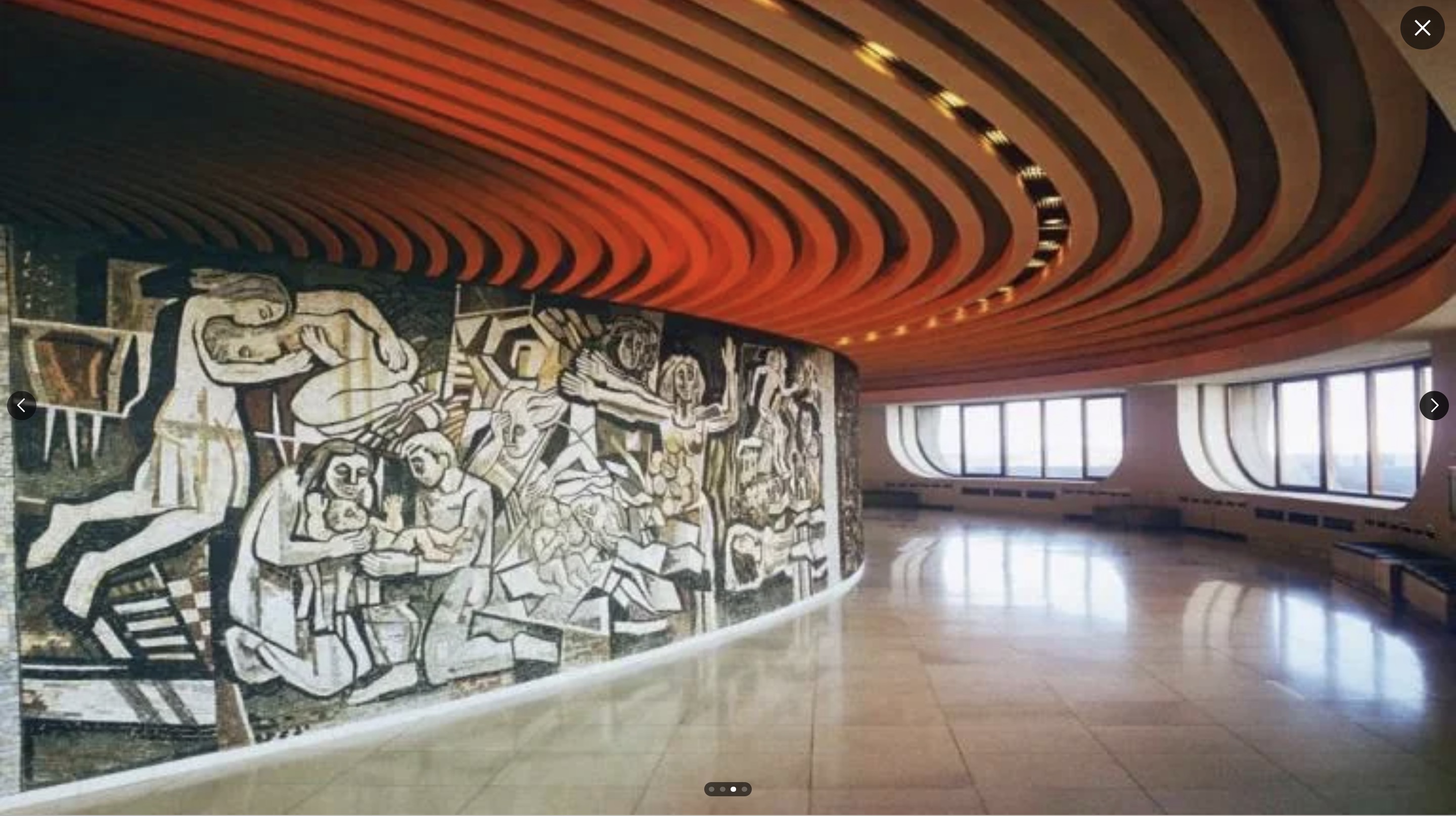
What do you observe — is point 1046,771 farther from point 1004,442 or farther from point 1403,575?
point 1004,442

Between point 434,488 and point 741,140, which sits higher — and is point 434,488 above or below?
below

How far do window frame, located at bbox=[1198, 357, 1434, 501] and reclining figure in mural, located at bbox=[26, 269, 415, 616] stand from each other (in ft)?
39.5

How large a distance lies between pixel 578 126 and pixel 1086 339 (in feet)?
32.5

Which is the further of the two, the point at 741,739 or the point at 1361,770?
the point at 741,739

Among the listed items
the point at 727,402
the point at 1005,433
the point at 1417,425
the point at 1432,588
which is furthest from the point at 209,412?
the point at 1005,433

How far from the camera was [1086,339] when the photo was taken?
12.4m

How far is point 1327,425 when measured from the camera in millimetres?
15078

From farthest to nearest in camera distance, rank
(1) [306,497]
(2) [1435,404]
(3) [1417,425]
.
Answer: (3) [1417,425], (2) [1435,404], (1) [306,497]

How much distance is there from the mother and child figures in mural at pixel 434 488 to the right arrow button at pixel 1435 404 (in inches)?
309

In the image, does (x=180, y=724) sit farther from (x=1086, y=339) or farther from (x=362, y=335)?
(x=1086, y=339)

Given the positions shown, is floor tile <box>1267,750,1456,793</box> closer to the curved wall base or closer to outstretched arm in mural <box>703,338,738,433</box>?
the curved wall base

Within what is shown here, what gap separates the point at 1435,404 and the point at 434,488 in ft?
35.3

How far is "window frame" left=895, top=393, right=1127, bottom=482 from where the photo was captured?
2017cm

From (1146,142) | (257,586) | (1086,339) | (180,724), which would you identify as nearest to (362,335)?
(257,586)
